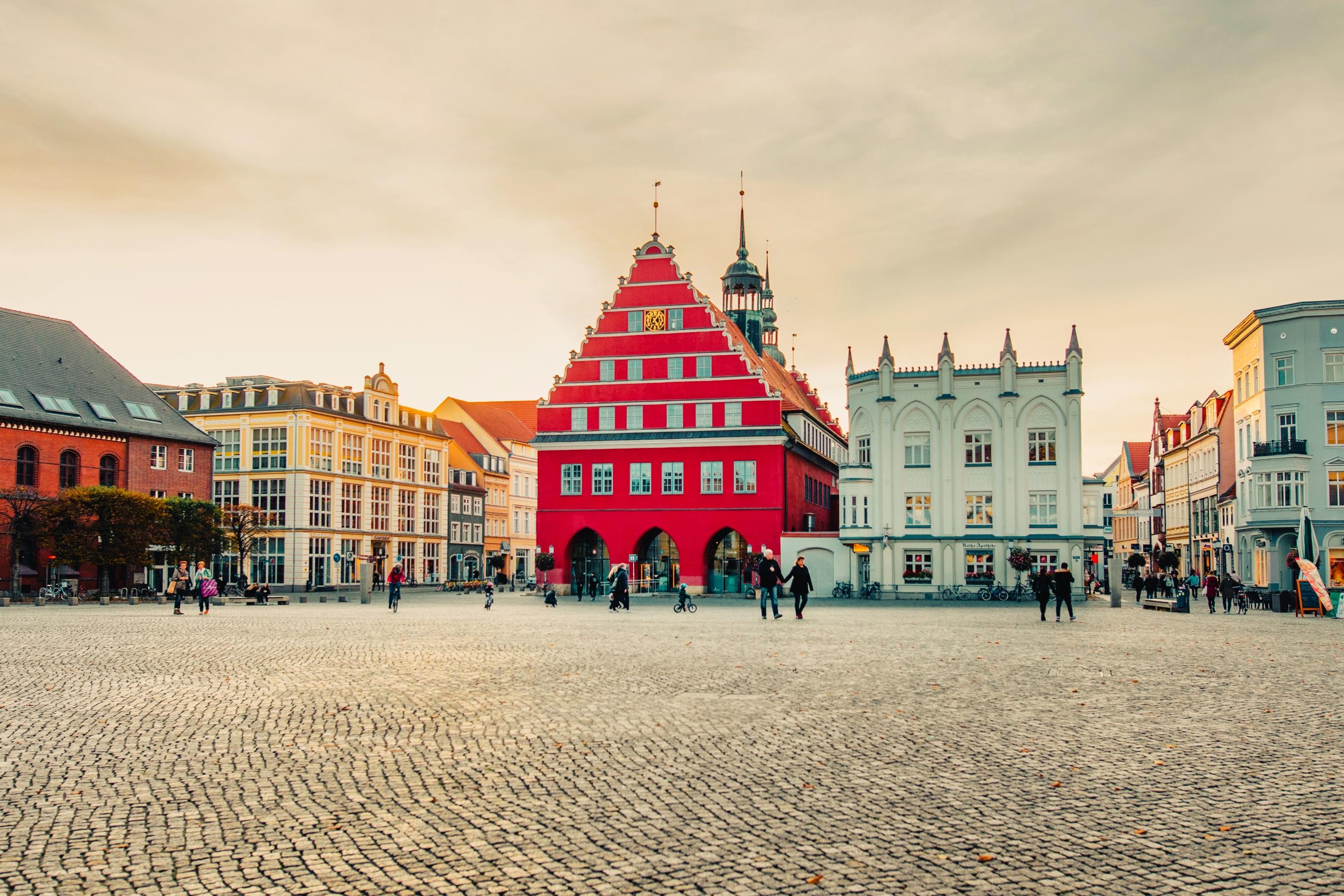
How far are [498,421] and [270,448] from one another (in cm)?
3595

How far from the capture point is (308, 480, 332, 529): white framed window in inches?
3221

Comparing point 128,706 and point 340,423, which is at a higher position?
point 340,423

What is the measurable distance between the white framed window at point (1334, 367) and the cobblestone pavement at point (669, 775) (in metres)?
40.9

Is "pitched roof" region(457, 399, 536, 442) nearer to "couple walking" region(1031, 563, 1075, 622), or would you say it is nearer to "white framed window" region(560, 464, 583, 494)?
"white framed window" region(560, 464, 583, 494)

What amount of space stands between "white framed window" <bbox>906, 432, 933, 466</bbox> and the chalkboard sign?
67.7ft

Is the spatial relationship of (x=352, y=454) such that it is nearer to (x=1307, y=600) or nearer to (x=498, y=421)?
(x=498, y=421)

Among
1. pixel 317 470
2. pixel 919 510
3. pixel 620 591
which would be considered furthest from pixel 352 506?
pixel 620 591

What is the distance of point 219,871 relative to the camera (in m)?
6.69

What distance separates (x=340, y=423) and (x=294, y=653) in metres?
66.7

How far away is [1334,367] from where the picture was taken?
5481 cm

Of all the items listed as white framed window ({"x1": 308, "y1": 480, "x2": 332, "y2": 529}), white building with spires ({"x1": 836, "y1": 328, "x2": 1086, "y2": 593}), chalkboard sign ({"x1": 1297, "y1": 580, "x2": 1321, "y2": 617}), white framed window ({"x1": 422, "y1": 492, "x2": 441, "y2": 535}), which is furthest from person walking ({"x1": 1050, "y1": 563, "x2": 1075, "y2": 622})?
white framed window ({"x1": 422, "y1": 492, "x2": 441, "y2": 535})

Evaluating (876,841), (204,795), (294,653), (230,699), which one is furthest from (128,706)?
(876,841)

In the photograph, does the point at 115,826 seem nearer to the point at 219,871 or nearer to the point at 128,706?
the point at 219,871

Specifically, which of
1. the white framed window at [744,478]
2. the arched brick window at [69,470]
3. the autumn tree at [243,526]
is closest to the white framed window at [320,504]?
the autumn tree at [243,526]
